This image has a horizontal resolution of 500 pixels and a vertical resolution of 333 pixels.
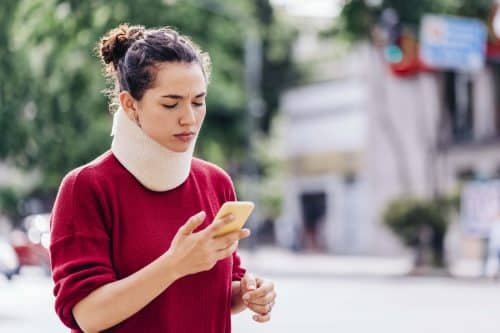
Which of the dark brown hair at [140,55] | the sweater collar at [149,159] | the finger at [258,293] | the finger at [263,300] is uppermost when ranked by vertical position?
the dark brown hair at [140,55]

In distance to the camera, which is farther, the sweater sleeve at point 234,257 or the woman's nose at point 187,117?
the sweater sleeve at point 234,257

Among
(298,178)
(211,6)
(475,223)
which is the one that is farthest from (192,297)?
(298,178)

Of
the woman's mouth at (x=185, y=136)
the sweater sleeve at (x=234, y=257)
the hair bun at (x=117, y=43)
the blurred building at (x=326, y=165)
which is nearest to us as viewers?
the woman's mouth at (x=185, y=136)

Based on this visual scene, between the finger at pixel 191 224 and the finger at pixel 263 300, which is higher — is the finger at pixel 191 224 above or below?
above

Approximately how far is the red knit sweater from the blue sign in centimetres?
2334

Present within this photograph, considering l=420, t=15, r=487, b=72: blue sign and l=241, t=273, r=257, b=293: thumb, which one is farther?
l=420, t=15, r=487, b=72: blue sign

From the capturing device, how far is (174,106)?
2816mm

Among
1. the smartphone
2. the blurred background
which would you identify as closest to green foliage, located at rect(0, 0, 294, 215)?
the blurred background

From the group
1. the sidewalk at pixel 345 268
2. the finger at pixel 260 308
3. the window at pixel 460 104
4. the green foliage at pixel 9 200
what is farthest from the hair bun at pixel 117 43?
the green foliage at pixel 9 200

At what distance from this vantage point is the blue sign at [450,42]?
85.6ft

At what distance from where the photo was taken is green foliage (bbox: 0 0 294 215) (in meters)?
19.9

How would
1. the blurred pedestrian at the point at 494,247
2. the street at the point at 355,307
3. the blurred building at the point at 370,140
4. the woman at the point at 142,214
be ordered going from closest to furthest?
1. the woman at the point at 142,214
2. the street at the point at 355,307
3. the blurred pedestrian at the point at 494,247
4. the blurred building at the point at 370,140

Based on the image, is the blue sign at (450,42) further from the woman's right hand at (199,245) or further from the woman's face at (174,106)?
the woman's right hand at (199,245)

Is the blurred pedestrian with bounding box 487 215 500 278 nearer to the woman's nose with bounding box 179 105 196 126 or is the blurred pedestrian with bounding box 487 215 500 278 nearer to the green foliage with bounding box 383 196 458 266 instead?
the green foliage with bounding box 383 196 458 266
